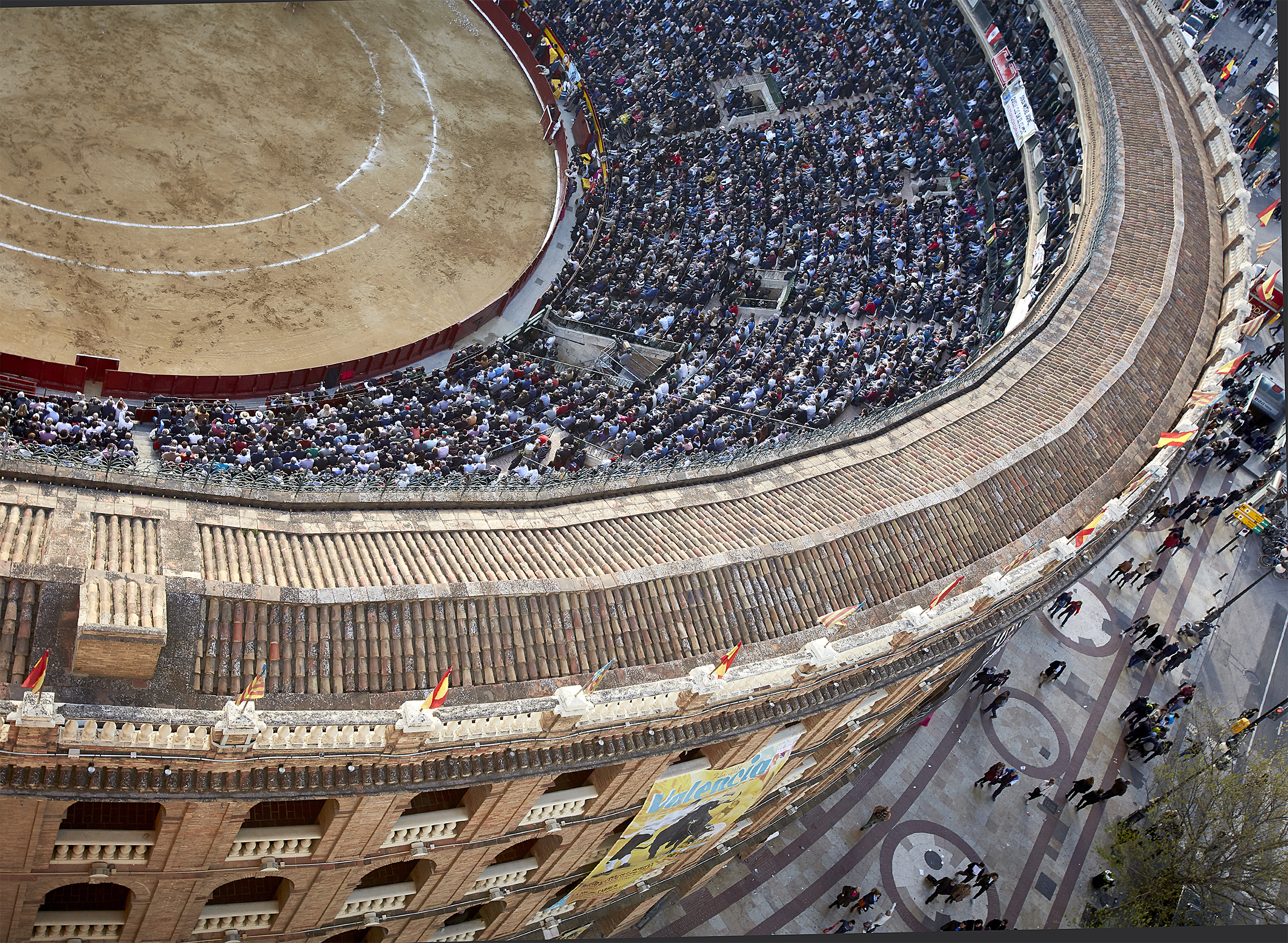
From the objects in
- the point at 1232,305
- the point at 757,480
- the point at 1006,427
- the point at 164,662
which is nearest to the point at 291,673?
the point at 164,662

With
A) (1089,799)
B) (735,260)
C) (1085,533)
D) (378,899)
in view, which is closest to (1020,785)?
(1089,799)

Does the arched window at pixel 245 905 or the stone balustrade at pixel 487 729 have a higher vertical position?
the arched window at pixel 245 905

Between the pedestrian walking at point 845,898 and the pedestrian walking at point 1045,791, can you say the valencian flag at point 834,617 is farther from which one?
the pedestrian walking at point 1045,791

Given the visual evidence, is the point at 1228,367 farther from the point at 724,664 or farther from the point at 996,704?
the point at 724,664

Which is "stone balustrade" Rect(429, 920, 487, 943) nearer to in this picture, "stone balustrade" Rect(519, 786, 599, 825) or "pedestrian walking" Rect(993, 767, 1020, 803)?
"stone balustrade" Rect(519, 786, 599, 825)

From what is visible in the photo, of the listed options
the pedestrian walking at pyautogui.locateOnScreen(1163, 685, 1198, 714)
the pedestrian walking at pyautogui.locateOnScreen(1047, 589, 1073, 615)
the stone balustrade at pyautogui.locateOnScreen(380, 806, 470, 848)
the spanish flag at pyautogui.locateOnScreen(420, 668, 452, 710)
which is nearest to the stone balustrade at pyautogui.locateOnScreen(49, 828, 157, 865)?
the stone balustrade at pyautogui.locateOnScreen(380, 806, 470, 848)

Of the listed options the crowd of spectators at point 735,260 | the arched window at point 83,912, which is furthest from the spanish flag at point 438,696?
the crowd of spectators at point 735,260
